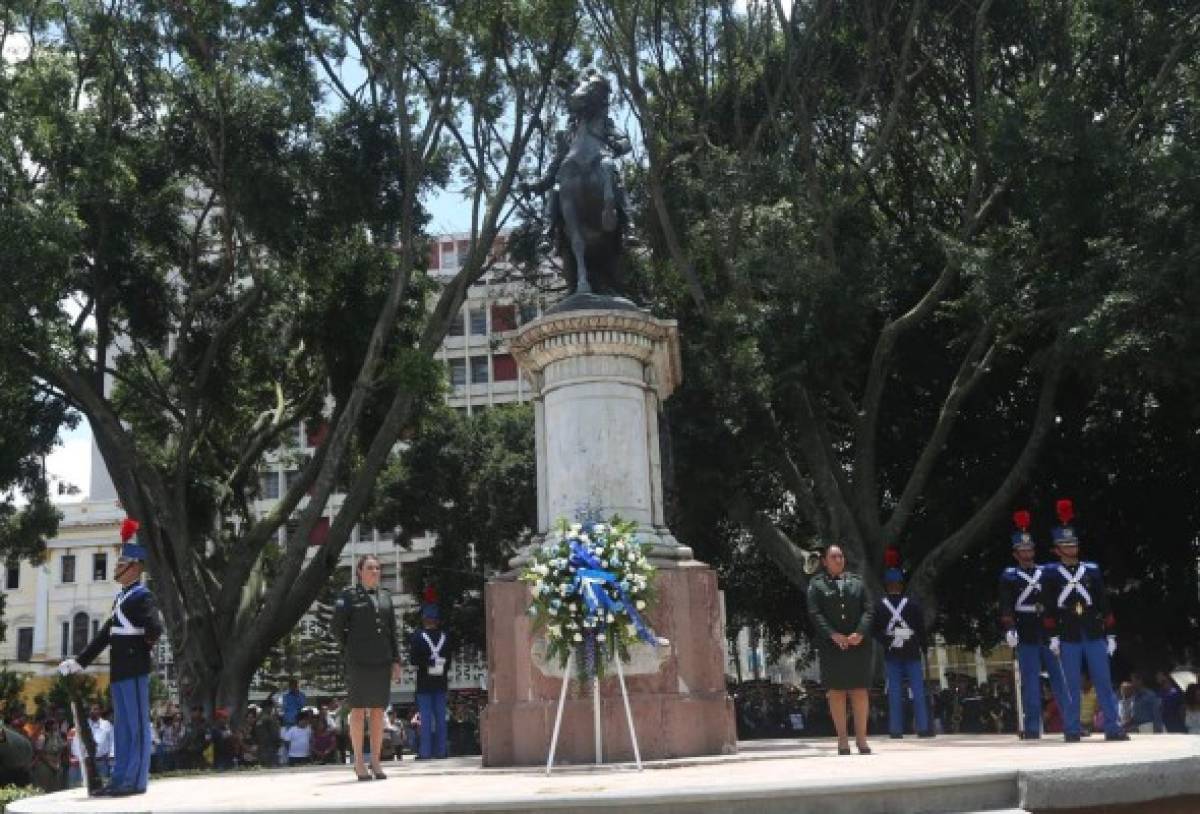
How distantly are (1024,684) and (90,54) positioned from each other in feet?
67.1

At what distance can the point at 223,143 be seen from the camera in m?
23.0

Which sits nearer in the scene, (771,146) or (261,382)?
(771,146)

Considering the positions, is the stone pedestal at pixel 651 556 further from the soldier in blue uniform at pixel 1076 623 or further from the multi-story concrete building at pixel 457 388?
the multi-story concrete building at pixel 457 388

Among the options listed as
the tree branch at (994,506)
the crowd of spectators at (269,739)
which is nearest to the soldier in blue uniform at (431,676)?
the crowd of spectators at (269,739)

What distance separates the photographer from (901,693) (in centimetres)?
1487

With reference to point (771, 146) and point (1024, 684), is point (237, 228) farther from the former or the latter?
point (1024, 684)

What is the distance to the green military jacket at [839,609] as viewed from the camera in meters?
10.2

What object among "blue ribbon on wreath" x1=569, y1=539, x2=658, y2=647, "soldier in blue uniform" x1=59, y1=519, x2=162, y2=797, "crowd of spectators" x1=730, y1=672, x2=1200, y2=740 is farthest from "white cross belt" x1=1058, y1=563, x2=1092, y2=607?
"soldier in blue uniform" x1=59, y1=519, x2=162, y2=797

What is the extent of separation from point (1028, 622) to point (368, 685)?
6.17m

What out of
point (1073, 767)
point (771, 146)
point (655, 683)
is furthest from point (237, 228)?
point (1073, 767)

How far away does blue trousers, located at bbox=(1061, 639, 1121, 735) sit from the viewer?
10.7m

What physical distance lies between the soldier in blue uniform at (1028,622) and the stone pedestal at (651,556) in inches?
109

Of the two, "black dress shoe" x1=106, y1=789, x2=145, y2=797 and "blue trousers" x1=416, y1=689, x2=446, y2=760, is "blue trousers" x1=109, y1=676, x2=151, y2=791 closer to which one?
"black dress shoe" x1=106, y1=789, x2=145, y2=797

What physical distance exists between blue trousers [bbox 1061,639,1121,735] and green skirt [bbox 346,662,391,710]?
6.07 m
